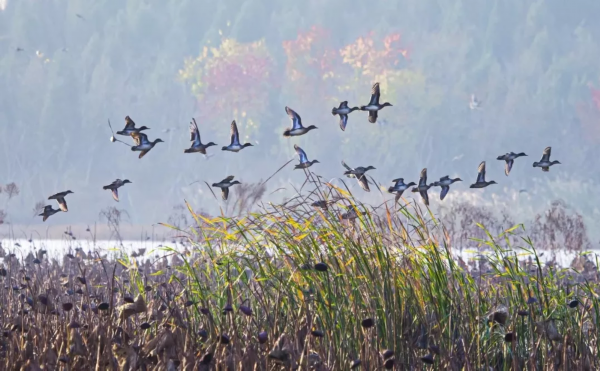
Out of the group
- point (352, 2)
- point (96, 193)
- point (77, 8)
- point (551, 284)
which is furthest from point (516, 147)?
point (551, 284)

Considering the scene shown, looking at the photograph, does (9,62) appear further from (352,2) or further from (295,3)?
(352,2)

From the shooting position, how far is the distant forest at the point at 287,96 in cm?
4222

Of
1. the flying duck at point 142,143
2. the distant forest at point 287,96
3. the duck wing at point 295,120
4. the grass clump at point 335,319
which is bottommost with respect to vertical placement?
the grass clump at point 335,319

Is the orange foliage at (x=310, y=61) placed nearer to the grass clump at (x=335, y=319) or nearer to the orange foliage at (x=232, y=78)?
the orange foliage at (x=232, y=78)

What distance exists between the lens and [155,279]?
10.5 meters

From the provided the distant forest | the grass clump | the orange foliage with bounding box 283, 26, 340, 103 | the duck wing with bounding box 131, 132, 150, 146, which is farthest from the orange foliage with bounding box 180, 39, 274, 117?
the grass clump

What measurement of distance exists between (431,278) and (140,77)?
4621 centimetres

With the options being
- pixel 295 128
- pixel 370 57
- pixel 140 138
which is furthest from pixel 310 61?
pixel 295 128

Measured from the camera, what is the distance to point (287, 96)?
46.2 m

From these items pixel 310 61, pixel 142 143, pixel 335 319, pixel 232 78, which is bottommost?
pixel 335 319

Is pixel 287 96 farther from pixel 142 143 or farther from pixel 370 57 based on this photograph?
pixel 142 143

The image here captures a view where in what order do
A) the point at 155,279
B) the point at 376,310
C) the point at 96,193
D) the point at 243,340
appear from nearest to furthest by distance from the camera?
the point at 243,340, the point at 376,310, the point at 155,279, the point at 96,193

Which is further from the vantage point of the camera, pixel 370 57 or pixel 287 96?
pixel 287 96

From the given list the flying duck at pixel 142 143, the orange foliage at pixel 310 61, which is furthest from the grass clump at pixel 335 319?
the orange foliage at pixel 310 61
